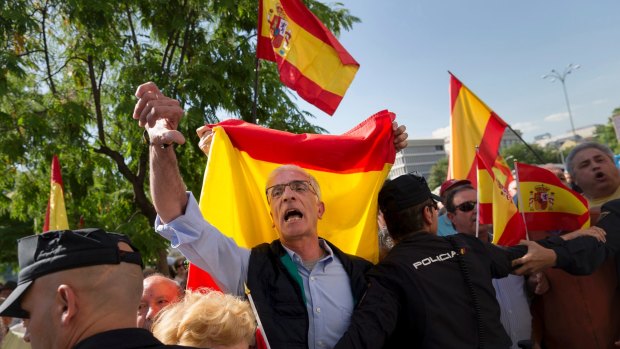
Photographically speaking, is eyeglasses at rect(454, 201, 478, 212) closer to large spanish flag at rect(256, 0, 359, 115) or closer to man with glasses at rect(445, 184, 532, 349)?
man with glasses at rect(445, 184, 532, 349)

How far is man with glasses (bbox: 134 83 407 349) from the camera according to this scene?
2107mm

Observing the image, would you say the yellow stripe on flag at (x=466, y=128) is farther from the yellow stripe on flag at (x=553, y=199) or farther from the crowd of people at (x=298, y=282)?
the crowd of people at (x=298, y=282)

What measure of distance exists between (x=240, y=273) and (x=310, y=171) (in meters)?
1.09

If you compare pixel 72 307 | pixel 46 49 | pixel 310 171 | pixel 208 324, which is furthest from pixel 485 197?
pixel 46 49

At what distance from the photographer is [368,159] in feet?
10.3

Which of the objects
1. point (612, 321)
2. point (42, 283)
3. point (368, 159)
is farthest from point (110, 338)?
point (612, 321)

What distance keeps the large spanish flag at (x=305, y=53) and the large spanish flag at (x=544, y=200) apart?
1.87m

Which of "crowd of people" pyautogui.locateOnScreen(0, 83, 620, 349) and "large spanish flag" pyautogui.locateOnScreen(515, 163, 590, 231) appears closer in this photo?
"crowd of people" pyautogui.locateOnScreen(0, 83, 620, 349)

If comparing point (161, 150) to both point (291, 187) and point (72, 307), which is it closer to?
point (291, 187)

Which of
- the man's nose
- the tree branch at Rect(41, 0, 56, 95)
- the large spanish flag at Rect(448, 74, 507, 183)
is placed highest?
the tree branch at Rect(41, 0, 56, 95)

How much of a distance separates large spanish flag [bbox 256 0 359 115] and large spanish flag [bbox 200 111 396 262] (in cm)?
130

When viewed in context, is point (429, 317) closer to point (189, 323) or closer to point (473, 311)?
point (473, 311)

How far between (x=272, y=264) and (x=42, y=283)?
3.55ft

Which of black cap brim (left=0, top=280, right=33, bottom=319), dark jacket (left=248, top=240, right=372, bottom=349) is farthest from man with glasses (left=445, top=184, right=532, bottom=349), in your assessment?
black cap brim (left=0, top=280, right=33, bottom=319)
